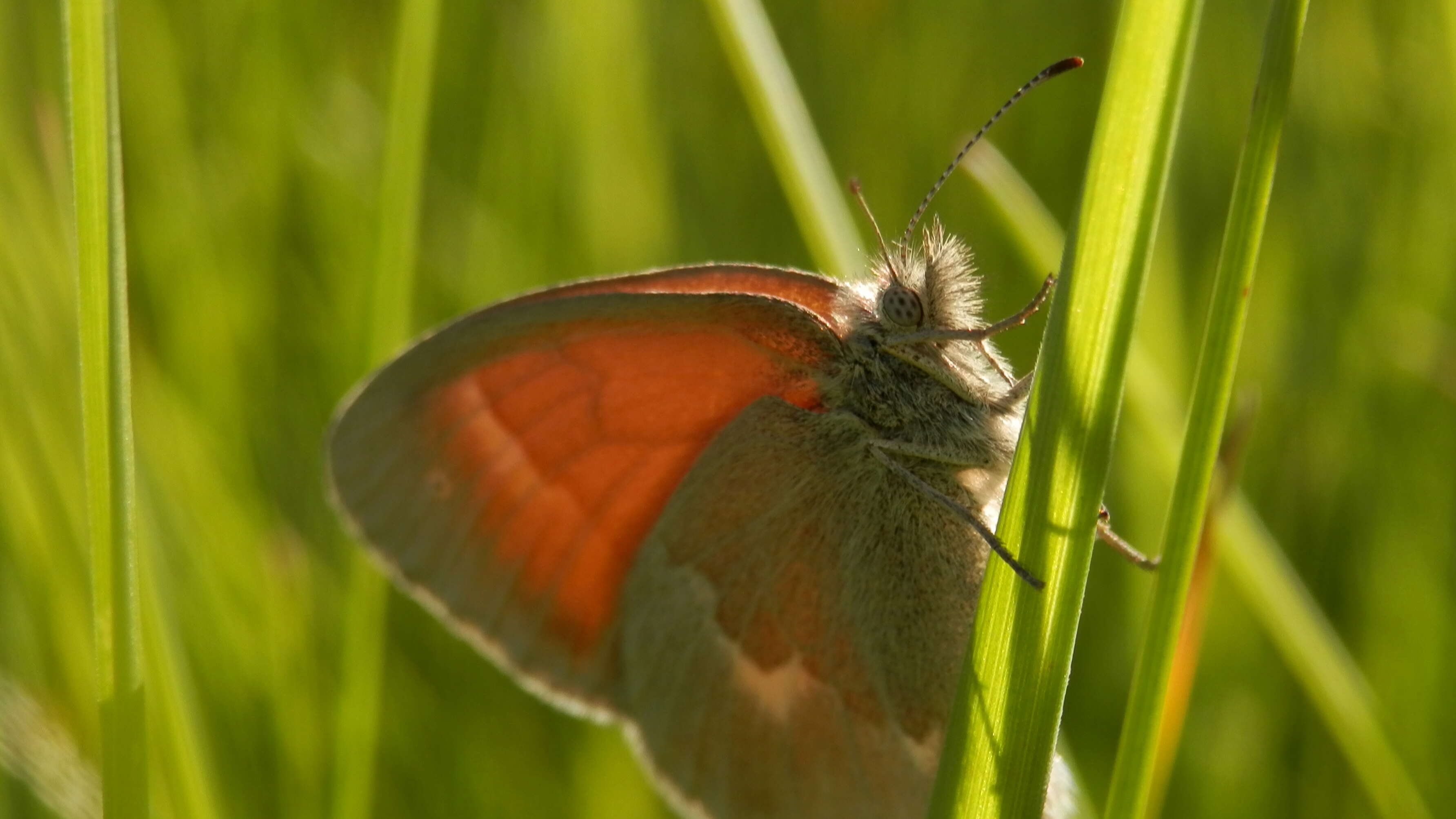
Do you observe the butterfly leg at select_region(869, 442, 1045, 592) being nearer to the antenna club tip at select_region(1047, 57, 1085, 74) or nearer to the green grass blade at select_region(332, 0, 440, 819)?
the antenna club tip at select_region(1047, 57, 1085, 74)

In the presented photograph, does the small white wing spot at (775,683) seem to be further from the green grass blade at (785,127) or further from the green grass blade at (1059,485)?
the green grass blade at (1059,485)

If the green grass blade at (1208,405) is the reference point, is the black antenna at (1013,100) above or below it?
above

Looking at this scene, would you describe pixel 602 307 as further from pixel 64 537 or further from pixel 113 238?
pixel 64 537

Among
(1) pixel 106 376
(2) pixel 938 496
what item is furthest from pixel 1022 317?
(1) pixel 106 376

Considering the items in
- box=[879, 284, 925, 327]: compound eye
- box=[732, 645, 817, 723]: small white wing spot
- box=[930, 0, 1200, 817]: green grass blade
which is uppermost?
box=[879, 284, 925, 327]: compound eye

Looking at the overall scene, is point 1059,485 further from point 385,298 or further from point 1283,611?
point 385,298

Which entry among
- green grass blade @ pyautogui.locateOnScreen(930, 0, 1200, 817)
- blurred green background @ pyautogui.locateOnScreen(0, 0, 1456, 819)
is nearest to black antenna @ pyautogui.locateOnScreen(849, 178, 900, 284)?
blurred green background @ pyautogui.locateOnScreen(0, 0, 1456, 819)

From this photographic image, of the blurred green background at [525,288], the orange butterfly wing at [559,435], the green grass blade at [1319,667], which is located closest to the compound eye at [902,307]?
the orange butterfly wing at [559,435]
